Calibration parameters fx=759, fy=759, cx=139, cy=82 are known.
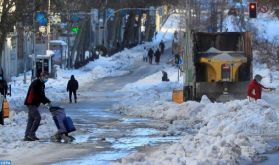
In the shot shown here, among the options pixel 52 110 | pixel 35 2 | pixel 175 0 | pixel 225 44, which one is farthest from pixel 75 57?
pixel 52 110

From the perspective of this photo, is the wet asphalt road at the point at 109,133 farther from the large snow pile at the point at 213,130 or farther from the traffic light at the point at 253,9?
the traffic light at the point at 253,9

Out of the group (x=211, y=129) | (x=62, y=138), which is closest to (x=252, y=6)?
(x=211, y=129)

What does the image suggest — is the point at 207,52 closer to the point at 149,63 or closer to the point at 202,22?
the point at 149,63

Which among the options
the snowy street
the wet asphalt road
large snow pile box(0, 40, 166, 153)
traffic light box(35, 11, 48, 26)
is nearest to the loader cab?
the snowy street

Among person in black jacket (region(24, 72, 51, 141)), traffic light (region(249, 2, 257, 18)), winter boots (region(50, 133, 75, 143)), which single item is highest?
traffic light (region(249, 2, 257, 18))

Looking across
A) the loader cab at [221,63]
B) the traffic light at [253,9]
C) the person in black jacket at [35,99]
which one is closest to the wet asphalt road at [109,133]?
the person in black jacket at [35,99]

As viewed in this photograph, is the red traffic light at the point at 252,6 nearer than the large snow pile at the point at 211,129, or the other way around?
the large snow pile at the point at 211,129

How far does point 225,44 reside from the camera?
3045 cm

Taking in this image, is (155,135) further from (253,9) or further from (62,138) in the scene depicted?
(253,9)

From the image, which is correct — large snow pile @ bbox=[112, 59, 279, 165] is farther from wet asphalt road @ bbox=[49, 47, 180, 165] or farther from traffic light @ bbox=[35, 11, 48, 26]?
traffic light @ bbox=[35, 11, 48, 26]

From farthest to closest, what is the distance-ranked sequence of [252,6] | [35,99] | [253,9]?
[252,6] < [253,9] < [35,99]

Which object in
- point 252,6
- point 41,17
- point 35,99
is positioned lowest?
point 35,99

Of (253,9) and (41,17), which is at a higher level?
(253,9)

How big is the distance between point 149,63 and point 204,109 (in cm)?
5412
